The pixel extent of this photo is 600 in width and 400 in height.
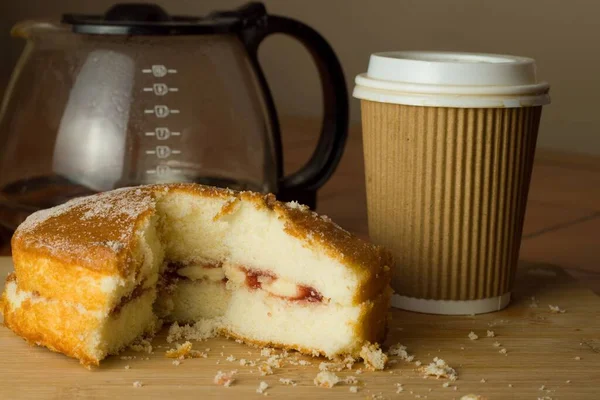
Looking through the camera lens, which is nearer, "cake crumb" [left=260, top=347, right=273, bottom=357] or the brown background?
"cake crumb" [left=260, top=347, right=273, bottom=357]

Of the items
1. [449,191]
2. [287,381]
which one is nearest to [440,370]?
[287,381]

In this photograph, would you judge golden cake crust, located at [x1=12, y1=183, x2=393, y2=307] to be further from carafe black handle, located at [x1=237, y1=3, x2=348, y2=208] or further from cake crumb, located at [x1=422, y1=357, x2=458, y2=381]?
carafe black handle, located at [x1=237, y1=3, x2=348, y2=208]

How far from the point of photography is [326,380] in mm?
954

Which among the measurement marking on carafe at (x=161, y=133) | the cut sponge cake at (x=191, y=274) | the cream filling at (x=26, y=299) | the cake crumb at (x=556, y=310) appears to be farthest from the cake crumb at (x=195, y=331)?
the cake crumb at (x=556, y=310)

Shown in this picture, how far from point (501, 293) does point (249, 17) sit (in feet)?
1.82

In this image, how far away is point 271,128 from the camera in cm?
144

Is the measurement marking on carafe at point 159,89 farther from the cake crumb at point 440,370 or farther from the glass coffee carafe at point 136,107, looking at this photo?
the cake crumb at point 440,370

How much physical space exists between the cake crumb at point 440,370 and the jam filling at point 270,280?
15cm

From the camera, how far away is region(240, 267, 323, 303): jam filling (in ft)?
3.48

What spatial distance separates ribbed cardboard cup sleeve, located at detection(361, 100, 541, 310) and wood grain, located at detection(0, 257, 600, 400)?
0.19ft

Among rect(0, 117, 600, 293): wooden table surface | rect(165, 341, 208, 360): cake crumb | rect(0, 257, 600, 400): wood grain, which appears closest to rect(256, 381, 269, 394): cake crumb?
rect(0, 257, 600, 400): wood grain

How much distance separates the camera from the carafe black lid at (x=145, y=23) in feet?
4.27

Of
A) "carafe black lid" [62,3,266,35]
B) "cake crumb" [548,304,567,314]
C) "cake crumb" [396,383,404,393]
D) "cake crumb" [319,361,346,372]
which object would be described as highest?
"carafe black lid" [62,3,266,35]

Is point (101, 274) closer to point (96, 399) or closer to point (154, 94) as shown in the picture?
point (96, 399)
